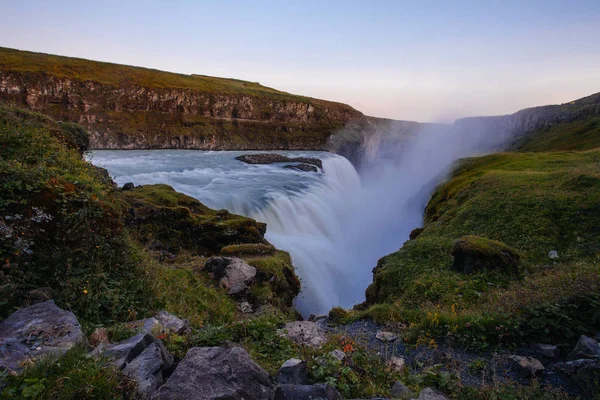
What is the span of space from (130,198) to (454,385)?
18141mm

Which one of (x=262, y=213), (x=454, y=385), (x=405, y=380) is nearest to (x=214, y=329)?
A: (x=405, y=380)

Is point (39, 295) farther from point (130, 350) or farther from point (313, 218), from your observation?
point (313, 218)

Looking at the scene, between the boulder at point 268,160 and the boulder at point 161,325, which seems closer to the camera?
the boulder at point 161,325

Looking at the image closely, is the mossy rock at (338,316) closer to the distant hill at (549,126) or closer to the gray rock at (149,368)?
the gray rock at (149,368)

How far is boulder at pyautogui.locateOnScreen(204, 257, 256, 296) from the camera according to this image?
35.5ft

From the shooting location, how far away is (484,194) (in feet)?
74.5

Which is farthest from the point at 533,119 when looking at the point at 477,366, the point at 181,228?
the point at 477,366

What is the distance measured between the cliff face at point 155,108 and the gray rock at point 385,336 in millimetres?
84802

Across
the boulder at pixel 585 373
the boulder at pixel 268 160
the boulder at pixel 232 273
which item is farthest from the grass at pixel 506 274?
the boulder at pixel 268 160

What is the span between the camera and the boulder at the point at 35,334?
3.52 m

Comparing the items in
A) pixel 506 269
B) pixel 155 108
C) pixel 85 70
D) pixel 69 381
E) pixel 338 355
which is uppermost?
pixel 85 70

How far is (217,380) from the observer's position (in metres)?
3.72

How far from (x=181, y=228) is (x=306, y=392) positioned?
14.7m

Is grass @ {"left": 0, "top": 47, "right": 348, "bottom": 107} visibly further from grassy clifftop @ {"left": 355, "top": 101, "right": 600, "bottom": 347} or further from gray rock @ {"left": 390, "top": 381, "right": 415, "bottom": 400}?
gray rock @ {"left": 390, "top": 381, "right": 415, "bottom": 400}
